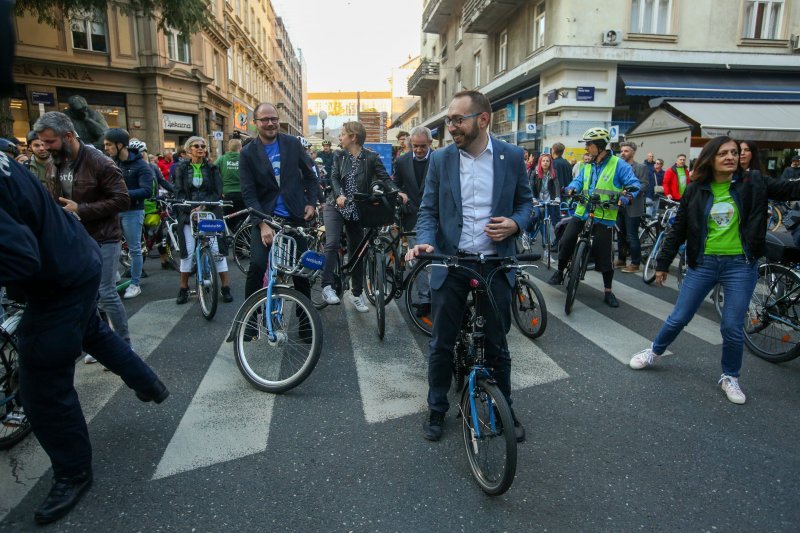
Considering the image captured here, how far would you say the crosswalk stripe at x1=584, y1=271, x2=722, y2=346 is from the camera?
5.16 m

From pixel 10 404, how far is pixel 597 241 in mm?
5698

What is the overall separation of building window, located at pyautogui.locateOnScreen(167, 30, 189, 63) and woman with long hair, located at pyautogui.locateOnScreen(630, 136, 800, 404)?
23.6m

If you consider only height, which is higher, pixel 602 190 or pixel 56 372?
pixel 602 190

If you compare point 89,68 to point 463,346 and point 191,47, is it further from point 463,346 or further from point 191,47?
point 463,346

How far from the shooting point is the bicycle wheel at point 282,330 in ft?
12.3

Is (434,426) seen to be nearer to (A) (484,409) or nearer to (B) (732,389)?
(A) (484,409)

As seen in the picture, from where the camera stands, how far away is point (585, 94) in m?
17.7

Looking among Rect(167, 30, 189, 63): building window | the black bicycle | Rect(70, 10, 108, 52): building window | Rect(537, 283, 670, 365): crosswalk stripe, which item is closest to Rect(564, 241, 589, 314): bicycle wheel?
Rect(537, 283, 670, 365): crosswalk stripe

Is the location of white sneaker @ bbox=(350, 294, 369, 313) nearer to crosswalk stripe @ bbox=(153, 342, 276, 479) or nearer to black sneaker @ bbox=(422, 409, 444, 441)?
crosswalk stripe @ bbox=(153, 342, 276, 479)

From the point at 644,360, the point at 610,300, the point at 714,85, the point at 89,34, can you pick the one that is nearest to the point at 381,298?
the point at 644,360

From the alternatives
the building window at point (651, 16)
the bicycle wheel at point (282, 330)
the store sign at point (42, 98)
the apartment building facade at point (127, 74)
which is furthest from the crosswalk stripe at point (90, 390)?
the building window at point (651, 16)

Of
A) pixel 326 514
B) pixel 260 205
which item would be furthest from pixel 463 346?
pixel 260 205

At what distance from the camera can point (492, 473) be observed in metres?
2.67

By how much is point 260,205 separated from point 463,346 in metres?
2.46
